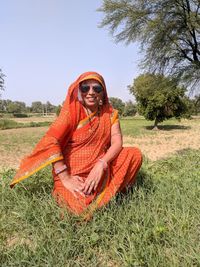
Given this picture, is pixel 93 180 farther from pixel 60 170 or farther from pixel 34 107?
pixel 34 107

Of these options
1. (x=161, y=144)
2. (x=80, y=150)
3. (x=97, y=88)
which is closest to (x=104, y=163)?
(x=80, y=150)

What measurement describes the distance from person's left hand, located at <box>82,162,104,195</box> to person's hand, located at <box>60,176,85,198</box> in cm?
4

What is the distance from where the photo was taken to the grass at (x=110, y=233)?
203cm

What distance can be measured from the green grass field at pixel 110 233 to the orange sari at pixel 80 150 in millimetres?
164

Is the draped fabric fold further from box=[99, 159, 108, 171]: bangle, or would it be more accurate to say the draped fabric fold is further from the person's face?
box=[99, 159, 108, 171]: bangle

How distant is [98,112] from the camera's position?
3006 mm

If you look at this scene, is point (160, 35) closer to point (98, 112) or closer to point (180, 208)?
point (98, 112)

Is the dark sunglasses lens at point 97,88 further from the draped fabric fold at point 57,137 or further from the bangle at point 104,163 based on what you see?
the bangle at point 104,163

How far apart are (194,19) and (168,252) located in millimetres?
6196

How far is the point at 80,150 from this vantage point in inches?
113

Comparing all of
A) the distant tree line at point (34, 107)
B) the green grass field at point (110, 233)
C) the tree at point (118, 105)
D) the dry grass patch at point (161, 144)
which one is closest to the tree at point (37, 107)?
the distant tree line at point (34, 107)

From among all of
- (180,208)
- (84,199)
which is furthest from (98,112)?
(180,208)

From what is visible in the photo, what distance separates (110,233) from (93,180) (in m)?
0.47

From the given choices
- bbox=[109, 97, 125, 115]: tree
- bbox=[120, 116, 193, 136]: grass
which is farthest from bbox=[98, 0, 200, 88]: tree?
bbox=[109, 97, 125, 115]: tree
